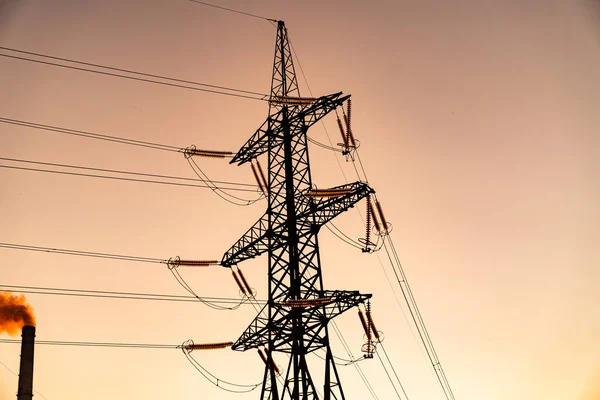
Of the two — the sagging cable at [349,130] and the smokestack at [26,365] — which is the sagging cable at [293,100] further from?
the smokestack at [26,365]

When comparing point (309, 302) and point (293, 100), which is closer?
point (309, 302)

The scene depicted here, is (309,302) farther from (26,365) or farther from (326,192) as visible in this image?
(26,365)

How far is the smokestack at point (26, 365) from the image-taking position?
47309 mm

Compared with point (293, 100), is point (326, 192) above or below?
below

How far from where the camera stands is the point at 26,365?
159 ft

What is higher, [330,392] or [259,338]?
[259,338]

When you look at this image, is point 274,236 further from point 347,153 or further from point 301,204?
point 347,153

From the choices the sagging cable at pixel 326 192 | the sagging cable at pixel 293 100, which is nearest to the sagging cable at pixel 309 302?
the sagging cable at pixel 326 192

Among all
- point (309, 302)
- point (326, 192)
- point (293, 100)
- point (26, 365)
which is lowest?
point (309, 302)

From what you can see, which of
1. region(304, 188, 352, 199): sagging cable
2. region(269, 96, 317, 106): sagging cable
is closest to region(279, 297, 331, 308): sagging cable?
region(304, 188, 352, 199): sagging cable

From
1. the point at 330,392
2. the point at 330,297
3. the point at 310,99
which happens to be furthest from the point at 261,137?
the point at 330,392

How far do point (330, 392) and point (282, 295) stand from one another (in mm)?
5779

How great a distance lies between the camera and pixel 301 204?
4928cm

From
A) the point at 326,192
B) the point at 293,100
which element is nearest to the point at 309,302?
the point at 326,192
